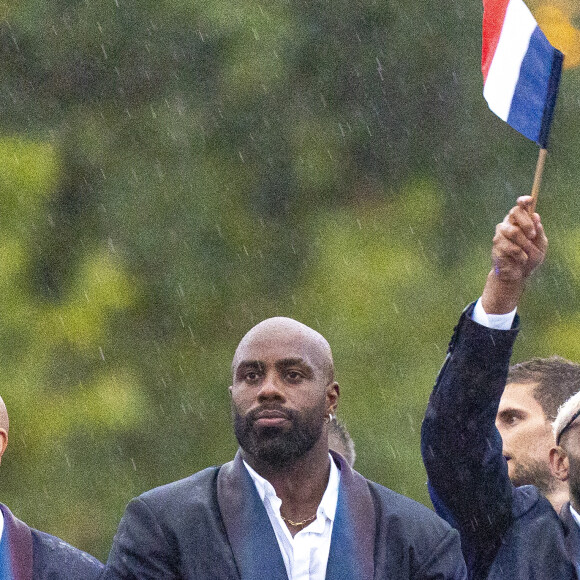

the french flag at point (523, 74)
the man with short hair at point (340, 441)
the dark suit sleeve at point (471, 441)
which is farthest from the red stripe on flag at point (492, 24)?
the man with short hair at point (340, 441)

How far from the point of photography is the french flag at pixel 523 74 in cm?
466

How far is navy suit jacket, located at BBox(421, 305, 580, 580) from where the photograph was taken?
4555mm

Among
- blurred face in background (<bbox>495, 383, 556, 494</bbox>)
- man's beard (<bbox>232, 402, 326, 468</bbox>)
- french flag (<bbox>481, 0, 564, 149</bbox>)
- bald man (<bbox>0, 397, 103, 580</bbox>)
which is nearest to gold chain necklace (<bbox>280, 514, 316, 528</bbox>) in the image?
man's beard (<bbox>232, 402, 326, 468</bbox>)

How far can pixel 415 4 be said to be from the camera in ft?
36.1

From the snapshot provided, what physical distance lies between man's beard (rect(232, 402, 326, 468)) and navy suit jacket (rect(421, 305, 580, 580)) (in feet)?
1.15

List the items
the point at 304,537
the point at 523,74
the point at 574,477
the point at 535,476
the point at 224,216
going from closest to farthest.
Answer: the point at 304,537
the point at 523,74
the point at 574,477
the point at 535,476
the point at 224,216

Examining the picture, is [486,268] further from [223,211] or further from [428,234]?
[223,211]

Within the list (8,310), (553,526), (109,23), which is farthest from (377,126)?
(553,526)

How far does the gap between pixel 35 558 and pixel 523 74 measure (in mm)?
1779

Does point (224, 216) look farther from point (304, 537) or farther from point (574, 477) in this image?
point (304, 537)

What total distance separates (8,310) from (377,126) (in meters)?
2.44

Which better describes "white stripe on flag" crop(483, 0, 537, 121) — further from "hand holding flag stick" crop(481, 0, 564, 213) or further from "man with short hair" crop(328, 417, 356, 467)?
"man with short hair" crop(328, 417, 356, 467)

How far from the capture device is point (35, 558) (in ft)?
15.4

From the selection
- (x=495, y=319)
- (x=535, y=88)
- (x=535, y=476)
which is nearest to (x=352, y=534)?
(x=495, y=319)
